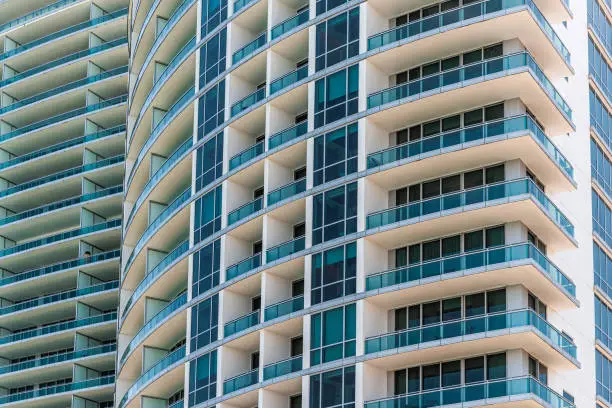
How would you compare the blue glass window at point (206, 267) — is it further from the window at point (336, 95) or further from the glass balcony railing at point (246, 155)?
the window at point (336, 95)

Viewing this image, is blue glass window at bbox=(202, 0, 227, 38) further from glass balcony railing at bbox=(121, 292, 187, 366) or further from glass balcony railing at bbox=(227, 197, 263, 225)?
glass balcony railing at bbox=(121, 292, 187, 366)

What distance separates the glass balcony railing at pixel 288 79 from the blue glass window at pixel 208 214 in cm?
662

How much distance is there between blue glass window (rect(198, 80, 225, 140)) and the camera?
8281 centimetres

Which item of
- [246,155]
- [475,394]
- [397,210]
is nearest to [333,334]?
[397,210]

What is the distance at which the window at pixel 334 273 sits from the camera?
232 feet

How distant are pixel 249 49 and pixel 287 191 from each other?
10.3 m

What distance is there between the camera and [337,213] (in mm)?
72312

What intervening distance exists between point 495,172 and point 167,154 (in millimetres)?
29071

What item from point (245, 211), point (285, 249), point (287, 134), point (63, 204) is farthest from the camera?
point (63, 204)

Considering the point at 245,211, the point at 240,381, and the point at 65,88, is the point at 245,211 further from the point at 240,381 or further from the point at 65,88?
the point at 65,88

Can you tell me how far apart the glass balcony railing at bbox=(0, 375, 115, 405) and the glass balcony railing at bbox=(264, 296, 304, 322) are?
3967 cm

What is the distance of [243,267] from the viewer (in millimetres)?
Answer: 77500

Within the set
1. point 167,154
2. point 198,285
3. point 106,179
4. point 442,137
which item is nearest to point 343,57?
point 442,137

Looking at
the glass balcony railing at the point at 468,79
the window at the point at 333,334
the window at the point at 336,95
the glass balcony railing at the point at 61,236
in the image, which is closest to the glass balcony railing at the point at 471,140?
the glass balcony railing at the point at 468,79
